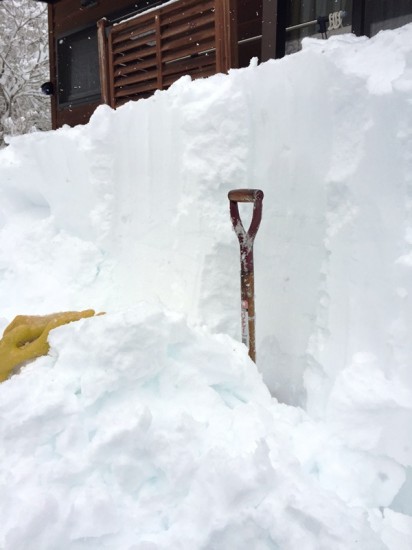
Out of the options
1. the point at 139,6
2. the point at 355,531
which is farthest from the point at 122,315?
the point at 139,6

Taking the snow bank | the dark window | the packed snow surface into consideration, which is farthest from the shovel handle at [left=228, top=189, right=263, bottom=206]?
the dark window

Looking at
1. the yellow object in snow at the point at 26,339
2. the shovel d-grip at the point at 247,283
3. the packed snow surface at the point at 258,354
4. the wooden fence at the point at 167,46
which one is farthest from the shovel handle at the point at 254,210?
the wooden fence at the point at 167,46

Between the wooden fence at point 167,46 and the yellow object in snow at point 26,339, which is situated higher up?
the wooden fence at point 167,46

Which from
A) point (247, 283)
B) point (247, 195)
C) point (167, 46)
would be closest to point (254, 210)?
point (247, 195)

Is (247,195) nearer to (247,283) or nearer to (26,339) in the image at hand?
(247,283)

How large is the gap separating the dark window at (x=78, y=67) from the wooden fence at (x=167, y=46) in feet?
5.17

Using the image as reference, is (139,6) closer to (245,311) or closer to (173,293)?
(173,293)

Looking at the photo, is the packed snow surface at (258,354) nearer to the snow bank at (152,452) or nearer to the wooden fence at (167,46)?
the snow bank at (152,452)

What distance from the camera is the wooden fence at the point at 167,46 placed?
5016 mm

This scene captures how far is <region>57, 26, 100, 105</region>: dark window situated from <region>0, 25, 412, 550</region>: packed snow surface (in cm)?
556

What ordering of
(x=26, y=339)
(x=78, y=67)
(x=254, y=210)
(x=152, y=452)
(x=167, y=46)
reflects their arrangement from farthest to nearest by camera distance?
1. (x=78, y=67)
2. (x=167, y=46)
3. (x=26, y=339)
4. (x=254, y=210)
5. (x=152, y=452)

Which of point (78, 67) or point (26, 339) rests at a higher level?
point (78, 67)

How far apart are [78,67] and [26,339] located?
24.6 ft

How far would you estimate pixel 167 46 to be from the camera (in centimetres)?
580
